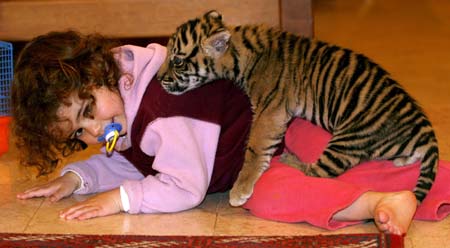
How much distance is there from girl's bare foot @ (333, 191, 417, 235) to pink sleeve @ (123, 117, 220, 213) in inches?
13.8

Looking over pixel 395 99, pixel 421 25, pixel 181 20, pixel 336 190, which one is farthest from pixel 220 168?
pixel 421 25

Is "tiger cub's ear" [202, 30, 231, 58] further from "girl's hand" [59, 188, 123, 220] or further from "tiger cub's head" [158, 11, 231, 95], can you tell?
"girl's hand" [59, 188, 123, 220]

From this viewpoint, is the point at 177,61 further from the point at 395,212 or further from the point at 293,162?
the point at 395,212

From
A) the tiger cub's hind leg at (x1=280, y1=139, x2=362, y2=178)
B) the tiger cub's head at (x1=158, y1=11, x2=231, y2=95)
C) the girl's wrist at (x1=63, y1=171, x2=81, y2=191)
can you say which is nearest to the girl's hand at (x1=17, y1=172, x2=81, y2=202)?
the girl's wrist at (x1=63, y1=171, x2=81, y2=191)

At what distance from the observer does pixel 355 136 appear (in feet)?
6.53

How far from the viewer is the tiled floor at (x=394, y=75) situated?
1956mm

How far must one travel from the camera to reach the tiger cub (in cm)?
199

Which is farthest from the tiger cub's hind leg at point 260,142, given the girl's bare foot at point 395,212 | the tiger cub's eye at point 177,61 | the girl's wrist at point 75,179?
the girl's wrist at point 75,179

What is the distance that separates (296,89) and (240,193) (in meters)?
0.30

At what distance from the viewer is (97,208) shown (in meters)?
2.04

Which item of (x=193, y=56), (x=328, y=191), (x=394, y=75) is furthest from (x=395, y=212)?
(x=394, y=75)

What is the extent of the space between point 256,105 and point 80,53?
460 mm

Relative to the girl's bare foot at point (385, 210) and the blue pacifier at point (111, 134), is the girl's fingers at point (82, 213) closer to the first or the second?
the blue pacifier at point (111, 134)

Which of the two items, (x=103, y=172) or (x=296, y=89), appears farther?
(x=103, y=172)
